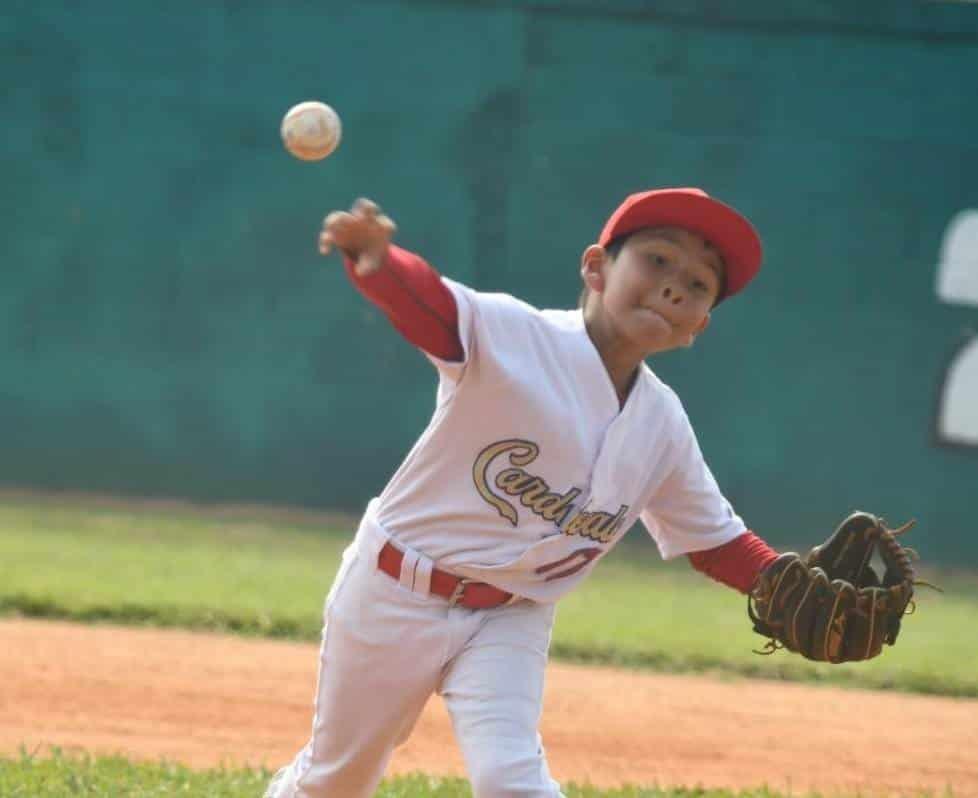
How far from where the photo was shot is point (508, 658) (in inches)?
137

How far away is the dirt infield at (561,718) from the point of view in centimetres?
517

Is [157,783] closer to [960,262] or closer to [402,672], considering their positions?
[402,672]

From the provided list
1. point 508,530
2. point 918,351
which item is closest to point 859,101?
point 918,351

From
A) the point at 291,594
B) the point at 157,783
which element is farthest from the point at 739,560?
the point at 291,594

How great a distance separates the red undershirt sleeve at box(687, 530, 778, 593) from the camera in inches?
154

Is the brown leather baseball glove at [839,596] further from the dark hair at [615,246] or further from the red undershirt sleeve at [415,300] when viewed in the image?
the red undershirt sleeve at [415,300]

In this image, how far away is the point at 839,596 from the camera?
12.3 feet

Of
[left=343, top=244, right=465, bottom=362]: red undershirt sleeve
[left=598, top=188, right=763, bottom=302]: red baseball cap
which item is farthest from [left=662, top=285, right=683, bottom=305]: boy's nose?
[left=343, top=244, right=465, bottom=362]: red undershirt sleeve

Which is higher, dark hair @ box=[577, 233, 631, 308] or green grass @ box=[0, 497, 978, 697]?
dark hair @ box=[577, 233, 631, 308]

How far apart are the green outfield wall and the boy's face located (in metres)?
6.71

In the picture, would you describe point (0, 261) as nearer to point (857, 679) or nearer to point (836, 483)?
point (836, 483)

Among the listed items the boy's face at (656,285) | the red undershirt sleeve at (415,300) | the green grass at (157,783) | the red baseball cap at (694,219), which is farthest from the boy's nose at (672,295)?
the green grass at (157,783)

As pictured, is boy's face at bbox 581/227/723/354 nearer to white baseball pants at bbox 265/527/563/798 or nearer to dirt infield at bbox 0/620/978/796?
white baseball pants at bbox 265/527/563/798

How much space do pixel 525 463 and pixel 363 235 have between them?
0.69 meters
